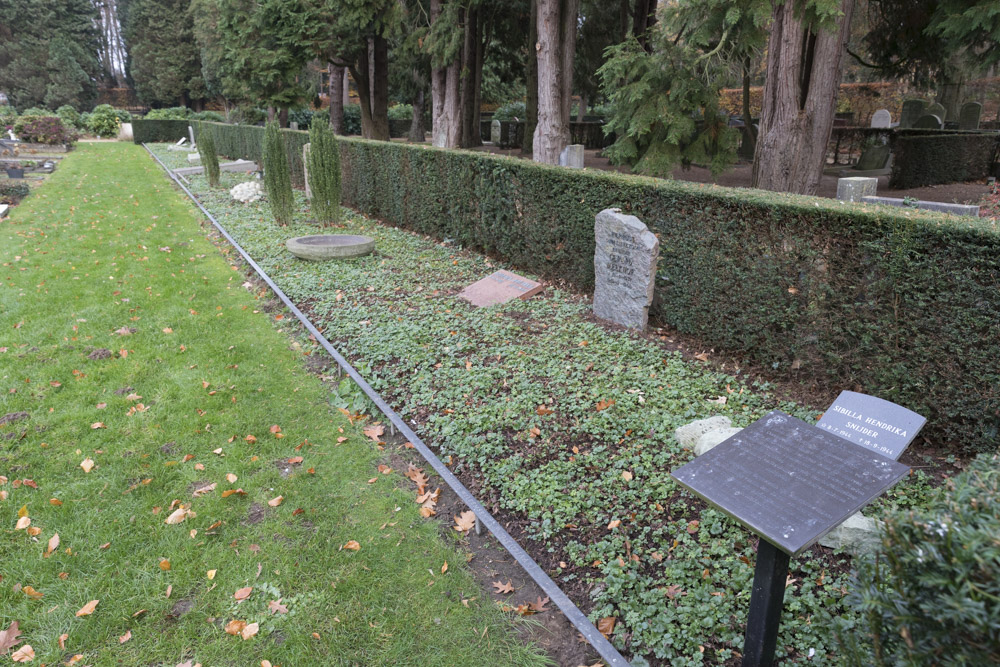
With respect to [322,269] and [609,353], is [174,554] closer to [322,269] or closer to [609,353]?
[609,353]

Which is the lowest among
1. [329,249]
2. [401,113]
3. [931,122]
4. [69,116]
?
[329,249]

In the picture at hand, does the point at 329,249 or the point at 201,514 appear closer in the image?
the point at 201,514

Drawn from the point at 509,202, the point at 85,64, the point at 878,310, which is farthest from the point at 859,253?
the point at 85,64

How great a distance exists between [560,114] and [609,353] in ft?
27.3

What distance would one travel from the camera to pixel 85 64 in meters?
48.9

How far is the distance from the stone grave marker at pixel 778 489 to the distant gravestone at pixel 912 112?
977 inches

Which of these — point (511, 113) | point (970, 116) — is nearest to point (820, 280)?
point (970, 116)

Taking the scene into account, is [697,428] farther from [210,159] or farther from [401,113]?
[401,113]

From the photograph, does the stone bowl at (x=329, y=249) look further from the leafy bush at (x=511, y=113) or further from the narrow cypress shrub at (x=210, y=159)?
the leafy bush at (x=511, y=113)

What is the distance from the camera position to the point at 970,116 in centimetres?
2033

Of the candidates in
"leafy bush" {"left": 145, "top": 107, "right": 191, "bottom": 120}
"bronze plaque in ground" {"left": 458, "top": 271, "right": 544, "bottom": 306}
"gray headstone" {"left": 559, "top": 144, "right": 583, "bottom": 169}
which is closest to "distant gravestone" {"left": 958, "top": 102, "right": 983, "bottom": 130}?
"gray headstone" {"left": 559, "top": 144, "right": 583, "bottom": 169}

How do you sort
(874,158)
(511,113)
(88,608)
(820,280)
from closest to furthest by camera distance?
(88,608), (820,280), (874,158), (511,113)

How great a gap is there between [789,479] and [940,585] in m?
0.83

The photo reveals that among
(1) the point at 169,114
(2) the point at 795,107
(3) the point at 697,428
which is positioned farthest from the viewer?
(1) the point at 169,114
